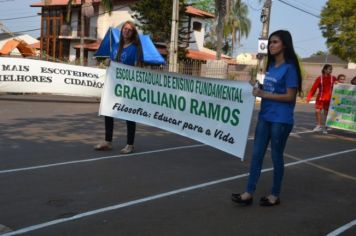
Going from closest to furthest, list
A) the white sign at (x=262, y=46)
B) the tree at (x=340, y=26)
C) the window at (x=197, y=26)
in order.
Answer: the white sign at (x=262, y=46) < the tree at (x=340, y=26) < the window at (x=197, y=26)

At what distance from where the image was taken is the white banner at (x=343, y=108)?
12.3m

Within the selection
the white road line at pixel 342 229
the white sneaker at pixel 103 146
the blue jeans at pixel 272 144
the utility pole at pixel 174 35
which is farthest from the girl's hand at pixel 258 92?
the utility pole at pixel 174 35

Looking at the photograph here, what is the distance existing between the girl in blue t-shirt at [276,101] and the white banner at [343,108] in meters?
7.38

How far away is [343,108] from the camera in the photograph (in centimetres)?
1250

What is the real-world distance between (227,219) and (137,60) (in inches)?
151

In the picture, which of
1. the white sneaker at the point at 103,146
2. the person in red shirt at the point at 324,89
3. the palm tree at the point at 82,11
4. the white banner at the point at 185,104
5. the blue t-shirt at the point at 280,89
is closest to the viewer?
the blue t-shirt at the point at 280,89

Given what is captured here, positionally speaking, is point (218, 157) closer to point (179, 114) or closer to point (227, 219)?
point (179, 114)

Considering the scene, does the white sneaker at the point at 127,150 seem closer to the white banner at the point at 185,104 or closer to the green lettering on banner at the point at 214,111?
the white banner at the point at 185,104

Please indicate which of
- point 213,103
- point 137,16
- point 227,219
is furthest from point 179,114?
point 137,16

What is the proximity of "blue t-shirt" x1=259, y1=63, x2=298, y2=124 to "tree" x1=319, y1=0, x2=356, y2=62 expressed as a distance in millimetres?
41458

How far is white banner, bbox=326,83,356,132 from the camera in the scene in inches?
484

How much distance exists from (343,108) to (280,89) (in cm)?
774

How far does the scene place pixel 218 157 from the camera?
8.22m

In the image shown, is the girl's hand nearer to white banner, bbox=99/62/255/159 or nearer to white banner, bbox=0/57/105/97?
white banner, bbox=99/62/255/159
